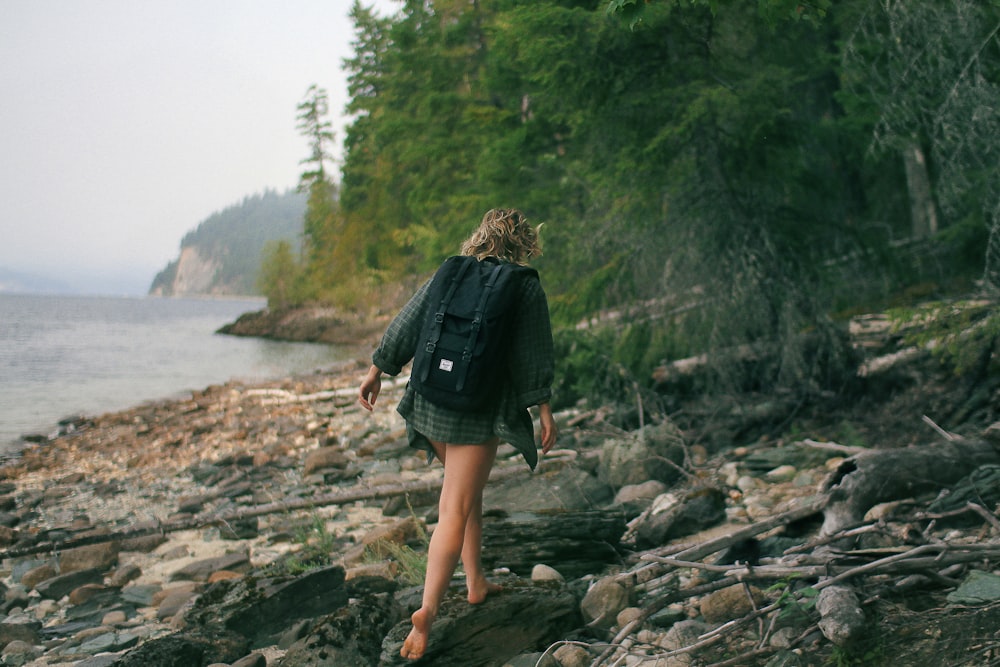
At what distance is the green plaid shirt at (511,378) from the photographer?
3484 millimetres

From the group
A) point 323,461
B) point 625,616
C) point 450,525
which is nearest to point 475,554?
point 450,525

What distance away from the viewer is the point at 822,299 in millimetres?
8281

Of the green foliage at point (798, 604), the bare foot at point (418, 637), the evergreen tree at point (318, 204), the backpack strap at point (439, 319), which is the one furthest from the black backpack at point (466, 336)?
the evergreen tree at point (318, 204)

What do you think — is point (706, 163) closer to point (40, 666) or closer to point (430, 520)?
point (430, 520)

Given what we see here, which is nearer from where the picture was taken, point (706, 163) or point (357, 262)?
point (706, 163)

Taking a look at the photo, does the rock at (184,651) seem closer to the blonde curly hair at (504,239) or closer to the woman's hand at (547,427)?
the woman's hand at (547,427)

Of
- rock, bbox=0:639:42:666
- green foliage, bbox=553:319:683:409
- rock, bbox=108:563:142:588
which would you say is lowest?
rock, bbox=108:563:142:588

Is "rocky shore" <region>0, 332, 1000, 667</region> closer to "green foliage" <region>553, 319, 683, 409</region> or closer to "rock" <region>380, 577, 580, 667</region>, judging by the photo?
"rock" <region>380, 577, 580, 667</region>

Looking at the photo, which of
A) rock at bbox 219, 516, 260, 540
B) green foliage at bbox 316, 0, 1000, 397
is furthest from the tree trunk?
rock at bbox 219, 516, 260, 540

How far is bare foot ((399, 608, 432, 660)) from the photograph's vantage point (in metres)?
3.41

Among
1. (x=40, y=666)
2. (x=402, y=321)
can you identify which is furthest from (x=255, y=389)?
(x=402, y=321)

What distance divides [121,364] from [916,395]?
93.7ft

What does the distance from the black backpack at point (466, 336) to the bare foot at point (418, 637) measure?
93cm

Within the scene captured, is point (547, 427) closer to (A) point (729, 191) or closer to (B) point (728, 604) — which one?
(B) point (728, 604)
